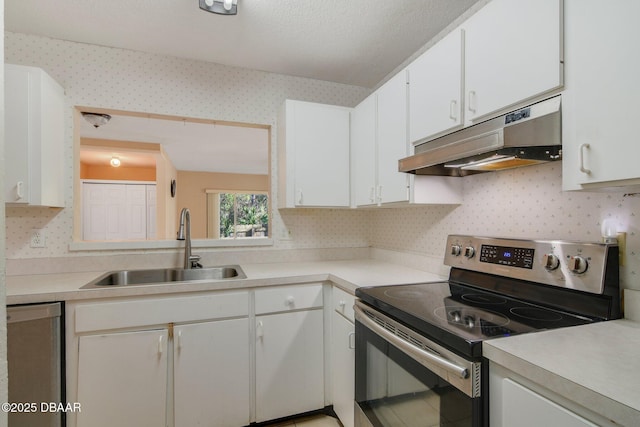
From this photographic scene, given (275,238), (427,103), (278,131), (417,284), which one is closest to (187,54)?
(278,131)

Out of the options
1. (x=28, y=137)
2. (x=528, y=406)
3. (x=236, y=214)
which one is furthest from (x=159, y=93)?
(x=236, y=214)

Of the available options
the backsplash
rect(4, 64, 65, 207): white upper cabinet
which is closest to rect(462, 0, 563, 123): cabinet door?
the backsplash

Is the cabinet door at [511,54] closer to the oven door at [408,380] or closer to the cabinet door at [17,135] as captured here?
the oven door at [408,380]

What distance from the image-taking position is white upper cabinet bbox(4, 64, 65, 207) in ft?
5.56

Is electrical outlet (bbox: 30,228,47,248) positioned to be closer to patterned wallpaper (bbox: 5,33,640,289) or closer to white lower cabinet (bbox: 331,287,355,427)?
patterned wallpaper (bbox: 5,33,640,289)

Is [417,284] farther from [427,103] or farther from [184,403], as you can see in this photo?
[184,403]

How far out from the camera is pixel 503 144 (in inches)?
41.9

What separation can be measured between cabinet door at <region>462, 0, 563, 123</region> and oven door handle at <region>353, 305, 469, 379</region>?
0.89 m

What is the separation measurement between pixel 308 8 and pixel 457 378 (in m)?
1.83

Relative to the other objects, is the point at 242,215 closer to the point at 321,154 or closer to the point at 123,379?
the point at 321,154

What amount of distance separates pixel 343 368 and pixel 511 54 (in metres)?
1.64

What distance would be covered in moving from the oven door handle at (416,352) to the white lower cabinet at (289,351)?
53cm

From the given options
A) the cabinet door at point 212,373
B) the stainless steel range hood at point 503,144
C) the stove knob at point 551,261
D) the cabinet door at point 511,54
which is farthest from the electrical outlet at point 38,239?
the stove knob at point 551,261

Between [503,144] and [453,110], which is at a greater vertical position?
[453,110]
